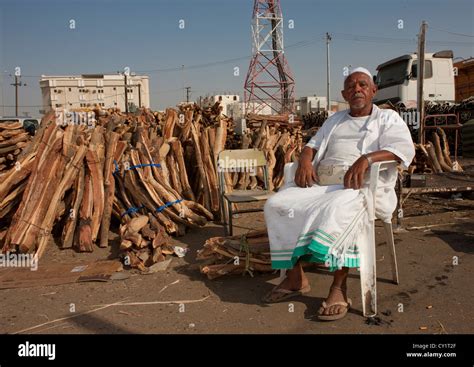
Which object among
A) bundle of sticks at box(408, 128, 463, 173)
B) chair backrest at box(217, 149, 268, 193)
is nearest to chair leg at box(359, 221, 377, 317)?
chair backrest at box(217, 149, 268, 193)

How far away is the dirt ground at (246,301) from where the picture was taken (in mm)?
2754

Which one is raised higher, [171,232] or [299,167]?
[299,167]

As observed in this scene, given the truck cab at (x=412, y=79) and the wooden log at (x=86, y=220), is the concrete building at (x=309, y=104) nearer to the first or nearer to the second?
the truck cab at (x=412, y=79)

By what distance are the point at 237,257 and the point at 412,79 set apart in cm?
976

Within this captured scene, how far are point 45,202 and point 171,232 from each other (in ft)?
4.95

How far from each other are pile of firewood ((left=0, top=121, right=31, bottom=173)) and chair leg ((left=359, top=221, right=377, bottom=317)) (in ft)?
19.5

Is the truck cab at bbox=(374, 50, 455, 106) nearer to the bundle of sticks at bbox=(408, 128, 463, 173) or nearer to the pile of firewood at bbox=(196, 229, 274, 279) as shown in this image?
the bundle of sticks at bbox=(408, 128, 463, 173)

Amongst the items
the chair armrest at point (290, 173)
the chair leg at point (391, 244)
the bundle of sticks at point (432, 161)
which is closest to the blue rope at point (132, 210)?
the chair armrest at point (290, 173)

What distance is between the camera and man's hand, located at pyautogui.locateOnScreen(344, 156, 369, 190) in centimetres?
290
